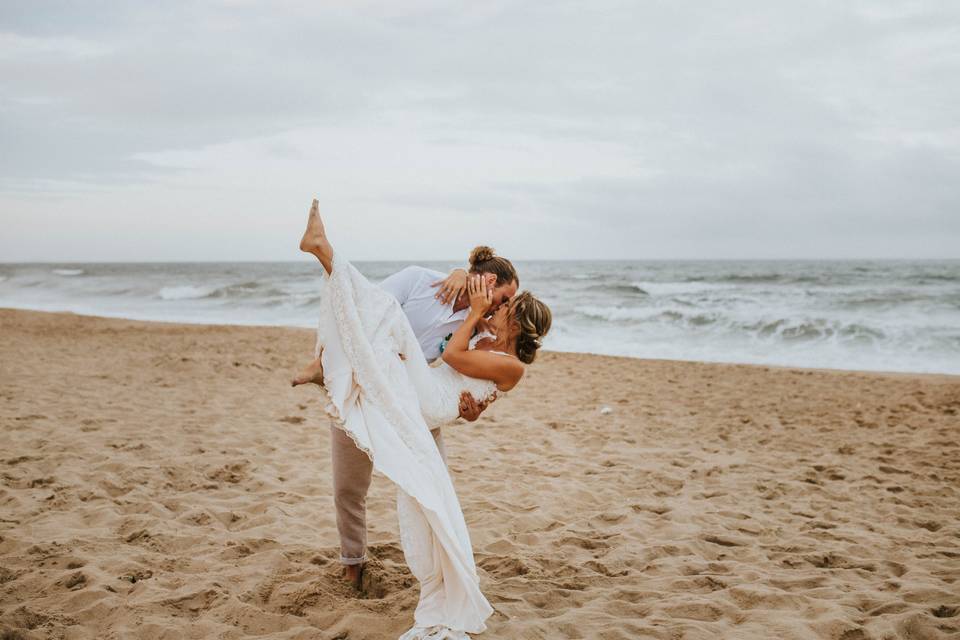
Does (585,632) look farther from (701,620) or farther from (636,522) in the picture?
(636,522)

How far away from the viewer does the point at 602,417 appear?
26.9 ft

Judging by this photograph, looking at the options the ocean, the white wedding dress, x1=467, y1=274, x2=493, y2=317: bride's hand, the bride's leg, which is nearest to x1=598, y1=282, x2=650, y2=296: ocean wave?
the ocean

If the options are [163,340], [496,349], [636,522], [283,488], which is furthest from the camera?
[163,340]

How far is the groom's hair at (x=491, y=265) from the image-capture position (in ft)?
10.4

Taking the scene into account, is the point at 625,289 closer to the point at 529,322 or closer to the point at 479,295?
the point at 529,322

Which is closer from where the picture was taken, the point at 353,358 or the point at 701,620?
the point at 353,358

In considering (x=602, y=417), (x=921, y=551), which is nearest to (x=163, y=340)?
(x=602, y=417)

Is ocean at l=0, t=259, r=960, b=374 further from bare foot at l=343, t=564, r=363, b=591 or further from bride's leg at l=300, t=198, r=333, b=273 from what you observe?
bride's leg at l=300, t=198, r=333, b=273

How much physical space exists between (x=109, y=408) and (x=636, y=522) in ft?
18.0

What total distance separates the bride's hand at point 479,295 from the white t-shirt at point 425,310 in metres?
0.18

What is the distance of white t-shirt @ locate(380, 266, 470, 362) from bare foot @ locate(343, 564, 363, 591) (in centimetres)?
122

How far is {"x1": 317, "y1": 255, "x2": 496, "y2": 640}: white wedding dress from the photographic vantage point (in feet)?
8.96

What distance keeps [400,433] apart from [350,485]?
2.17 feet

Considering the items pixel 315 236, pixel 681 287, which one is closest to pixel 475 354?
pixel 315 236
